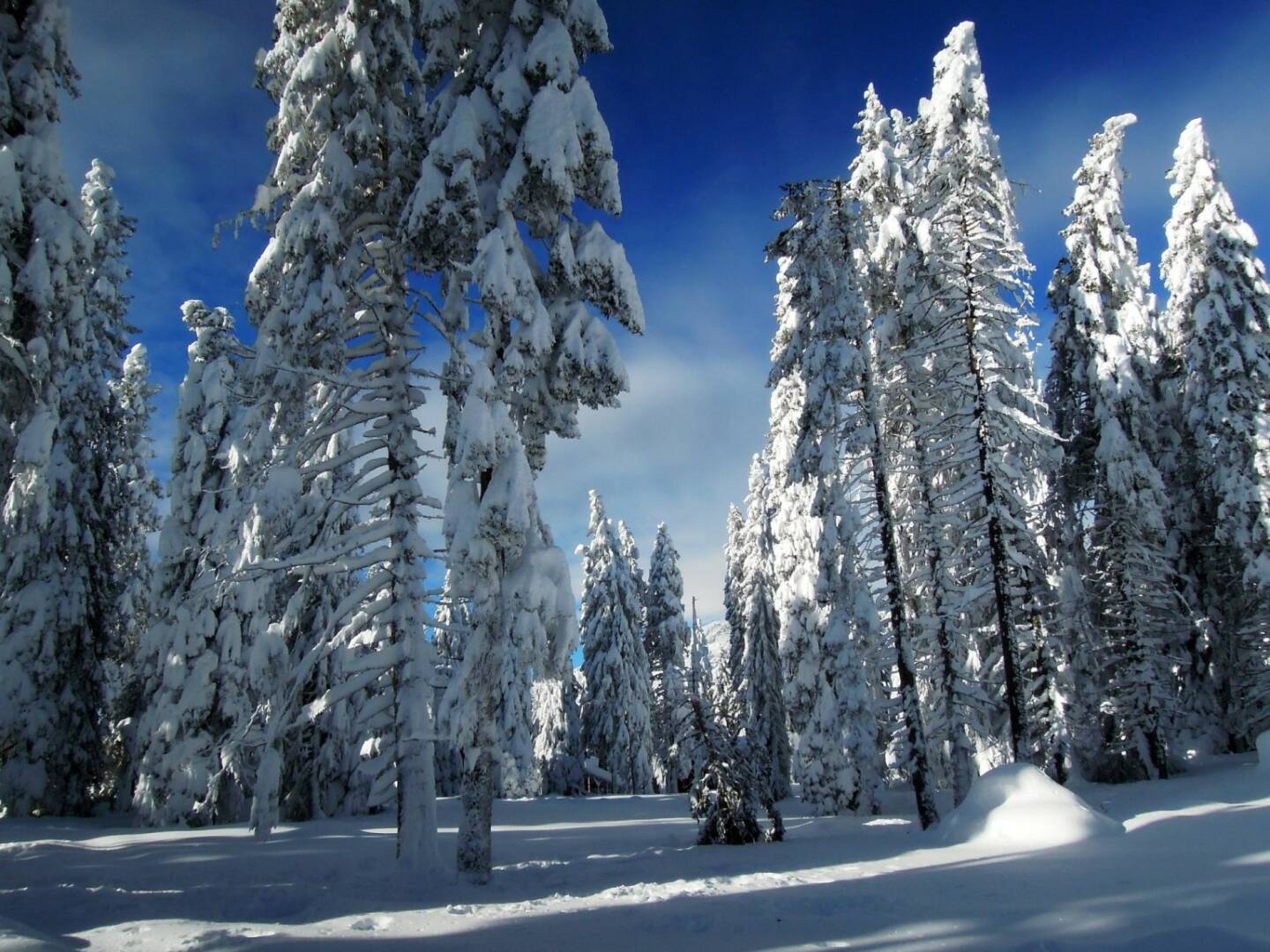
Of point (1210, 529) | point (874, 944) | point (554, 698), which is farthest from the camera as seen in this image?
point (554, 698)

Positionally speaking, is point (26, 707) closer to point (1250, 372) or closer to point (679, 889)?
point (679, 889)

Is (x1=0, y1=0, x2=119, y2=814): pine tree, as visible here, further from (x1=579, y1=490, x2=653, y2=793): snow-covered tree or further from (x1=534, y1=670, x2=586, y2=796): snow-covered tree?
(x1=579, y1=490, x2=653, y2=793): snow-covered tree

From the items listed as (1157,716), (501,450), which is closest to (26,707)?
(501,450)

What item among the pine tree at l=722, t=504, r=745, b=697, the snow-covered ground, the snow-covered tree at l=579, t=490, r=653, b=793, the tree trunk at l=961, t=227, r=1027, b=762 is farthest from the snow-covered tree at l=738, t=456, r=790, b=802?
the snow-covered ground

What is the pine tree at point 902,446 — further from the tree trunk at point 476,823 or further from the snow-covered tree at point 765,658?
the snow-covered tree at point 765,658

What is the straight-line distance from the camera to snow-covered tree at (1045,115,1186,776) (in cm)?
2230

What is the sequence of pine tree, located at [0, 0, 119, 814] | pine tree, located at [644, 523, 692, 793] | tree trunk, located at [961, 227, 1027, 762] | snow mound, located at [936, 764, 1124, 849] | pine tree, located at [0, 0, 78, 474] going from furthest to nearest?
pine tree, located at [644, 523, 692, 793] < pine tree, located at [0, 0, 119, 814] < tree trunk, located at [961, 227, 1027, 762] < snow mound, located at [936, 764, 1124, 849] < pine tree, located at [0, 0, 78, 474]

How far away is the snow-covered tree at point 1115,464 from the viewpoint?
22297mm

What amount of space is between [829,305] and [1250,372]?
14.4m

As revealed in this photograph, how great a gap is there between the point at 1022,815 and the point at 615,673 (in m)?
31.5

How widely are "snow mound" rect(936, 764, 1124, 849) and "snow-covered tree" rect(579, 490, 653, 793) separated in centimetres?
2991

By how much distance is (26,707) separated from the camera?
21.2 m

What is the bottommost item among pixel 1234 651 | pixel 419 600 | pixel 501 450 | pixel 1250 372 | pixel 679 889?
pixel 679 889

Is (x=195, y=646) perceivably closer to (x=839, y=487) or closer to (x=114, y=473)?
(x=114, y=473)
